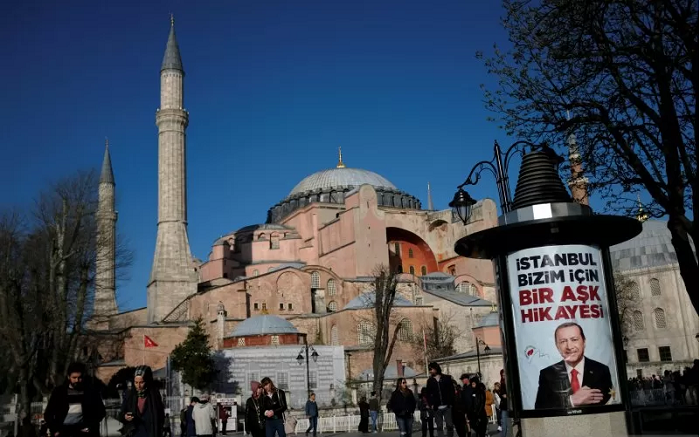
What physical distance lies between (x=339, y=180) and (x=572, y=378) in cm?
5657

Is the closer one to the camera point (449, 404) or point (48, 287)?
point (449, 404)

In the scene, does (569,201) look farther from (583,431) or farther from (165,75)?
(165,75)

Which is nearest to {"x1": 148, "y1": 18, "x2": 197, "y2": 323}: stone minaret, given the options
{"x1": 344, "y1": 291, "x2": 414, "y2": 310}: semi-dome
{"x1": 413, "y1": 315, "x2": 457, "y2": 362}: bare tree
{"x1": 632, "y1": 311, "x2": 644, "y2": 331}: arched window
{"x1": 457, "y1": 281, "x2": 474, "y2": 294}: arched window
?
{"x1": 344, "y1": 291, "x2": 414, "y2": 310}: semi-dome

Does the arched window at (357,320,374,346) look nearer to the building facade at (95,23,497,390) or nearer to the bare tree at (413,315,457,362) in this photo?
the building facade at (95,23,497,390)

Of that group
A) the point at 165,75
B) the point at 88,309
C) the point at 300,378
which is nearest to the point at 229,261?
the point at 165,75

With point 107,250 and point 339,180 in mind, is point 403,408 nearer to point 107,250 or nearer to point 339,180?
point 107,250

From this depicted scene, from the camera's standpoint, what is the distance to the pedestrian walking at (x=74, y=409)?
20.6 feet

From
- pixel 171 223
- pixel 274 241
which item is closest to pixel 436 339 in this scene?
pixel 171 223

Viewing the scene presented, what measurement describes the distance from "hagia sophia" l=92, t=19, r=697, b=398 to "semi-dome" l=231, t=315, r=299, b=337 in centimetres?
8

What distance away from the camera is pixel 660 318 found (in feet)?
152

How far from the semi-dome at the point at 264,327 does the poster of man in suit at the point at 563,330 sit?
103 feet

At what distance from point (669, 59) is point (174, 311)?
1541 inches

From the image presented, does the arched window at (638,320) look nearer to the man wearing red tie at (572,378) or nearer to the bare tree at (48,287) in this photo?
→ the bare tree at (48,287)

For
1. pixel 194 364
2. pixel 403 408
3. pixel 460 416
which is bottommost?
pixel 460 416
